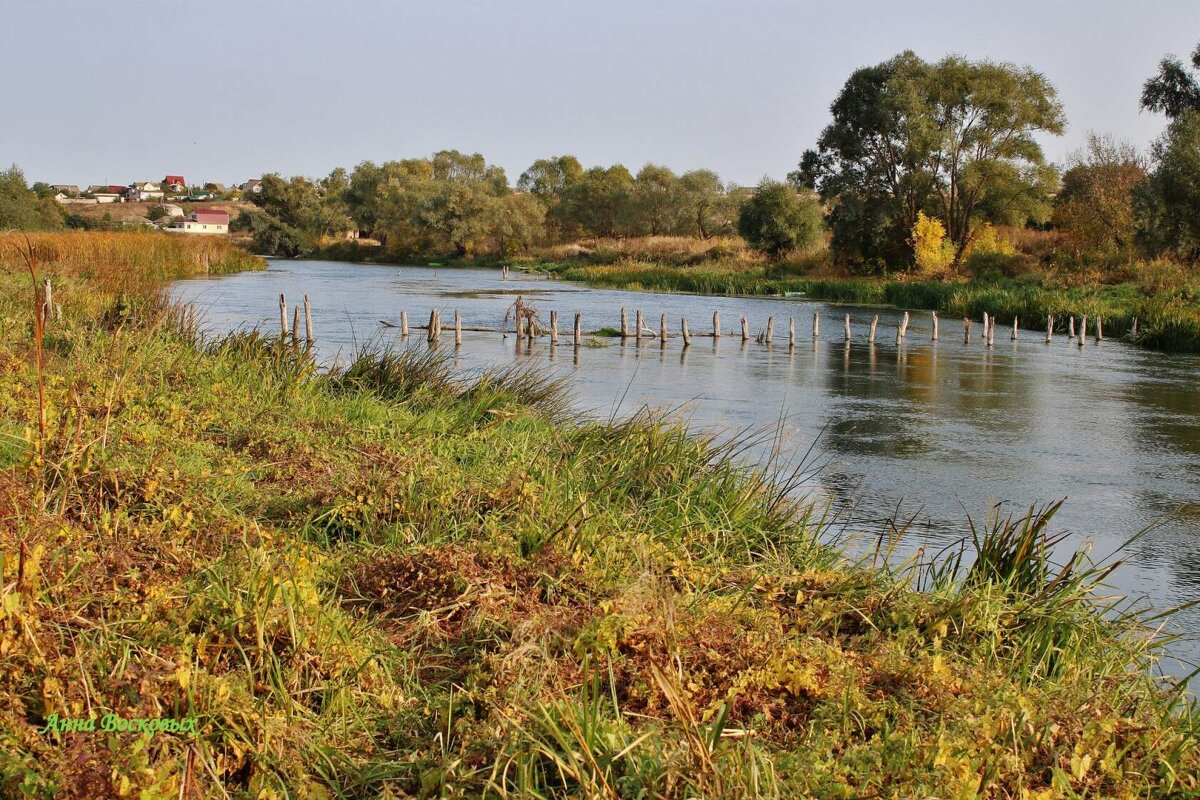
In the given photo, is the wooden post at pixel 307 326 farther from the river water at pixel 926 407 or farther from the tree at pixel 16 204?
the tree at pixel 16 204

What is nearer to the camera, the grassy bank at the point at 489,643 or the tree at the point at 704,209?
the grassy bank at the point at 489,643

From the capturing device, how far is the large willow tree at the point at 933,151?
159 feet

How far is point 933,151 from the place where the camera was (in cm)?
4897

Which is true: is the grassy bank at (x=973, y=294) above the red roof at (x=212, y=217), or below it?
below

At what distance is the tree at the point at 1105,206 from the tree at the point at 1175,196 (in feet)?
8.12

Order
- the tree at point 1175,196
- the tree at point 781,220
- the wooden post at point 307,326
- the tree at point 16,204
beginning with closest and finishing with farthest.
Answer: the wooden post at point 307,326 → the tree at point 1175,196 → the tree at point 16,204 → the tree at point 781,220

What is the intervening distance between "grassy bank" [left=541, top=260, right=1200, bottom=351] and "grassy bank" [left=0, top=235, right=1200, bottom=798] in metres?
A: 27.5

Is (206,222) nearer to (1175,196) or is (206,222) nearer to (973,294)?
(973,294)

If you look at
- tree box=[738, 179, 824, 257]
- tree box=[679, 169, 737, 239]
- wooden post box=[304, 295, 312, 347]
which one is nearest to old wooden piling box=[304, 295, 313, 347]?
wooden post box=[304, 295, 312, 347]

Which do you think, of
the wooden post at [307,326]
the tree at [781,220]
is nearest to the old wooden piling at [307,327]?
the wooden post at [307,326]

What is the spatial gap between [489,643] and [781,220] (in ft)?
181

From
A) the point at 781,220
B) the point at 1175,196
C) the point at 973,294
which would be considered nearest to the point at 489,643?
the point at 1175,196

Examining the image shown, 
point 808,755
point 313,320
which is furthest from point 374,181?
point 808,755

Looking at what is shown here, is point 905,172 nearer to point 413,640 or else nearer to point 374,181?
point 413,640
